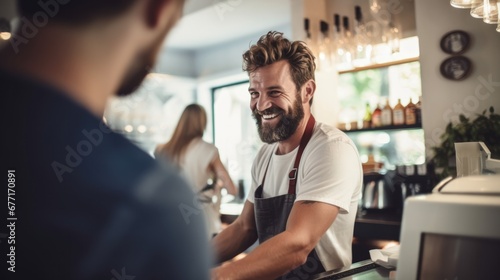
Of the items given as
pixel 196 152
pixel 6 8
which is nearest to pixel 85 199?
pixel 6 8

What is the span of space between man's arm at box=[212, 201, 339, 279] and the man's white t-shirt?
33mm

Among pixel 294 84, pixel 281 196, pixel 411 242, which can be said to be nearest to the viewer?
pixel 411 242

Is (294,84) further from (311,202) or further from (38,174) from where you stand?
(38,174)

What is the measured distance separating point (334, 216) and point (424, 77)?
2249 mm

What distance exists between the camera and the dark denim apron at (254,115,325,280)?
1508mm

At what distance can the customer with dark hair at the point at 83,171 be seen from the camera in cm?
39

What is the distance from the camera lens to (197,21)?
469 centimetres

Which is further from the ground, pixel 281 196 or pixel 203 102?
pixel 203 102

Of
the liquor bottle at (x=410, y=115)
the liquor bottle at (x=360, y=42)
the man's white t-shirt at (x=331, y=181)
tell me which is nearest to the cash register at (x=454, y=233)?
the man's white t-shirt at (x=331, y=181)

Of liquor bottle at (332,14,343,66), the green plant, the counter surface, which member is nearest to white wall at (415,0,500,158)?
the green plant

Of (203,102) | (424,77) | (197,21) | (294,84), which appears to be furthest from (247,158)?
(294,84)

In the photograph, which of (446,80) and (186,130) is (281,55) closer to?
(186,130)

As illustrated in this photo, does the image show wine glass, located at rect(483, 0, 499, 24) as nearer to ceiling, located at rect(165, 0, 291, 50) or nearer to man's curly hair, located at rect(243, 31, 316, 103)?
man's curly hair, located at rect(243, 31, 316, 103)

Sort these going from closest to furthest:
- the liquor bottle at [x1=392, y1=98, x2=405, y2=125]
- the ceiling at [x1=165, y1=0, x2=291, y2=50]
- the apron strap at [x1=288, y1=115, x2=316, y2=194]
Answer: the apron strap at [x1=288, y1=115, x2=316, y2=194], the liquor bottle at [x1=392, y1=98, x2=405, y2=125], the ceiling at [x1=165, y1=0, x2=291, y2=50]
